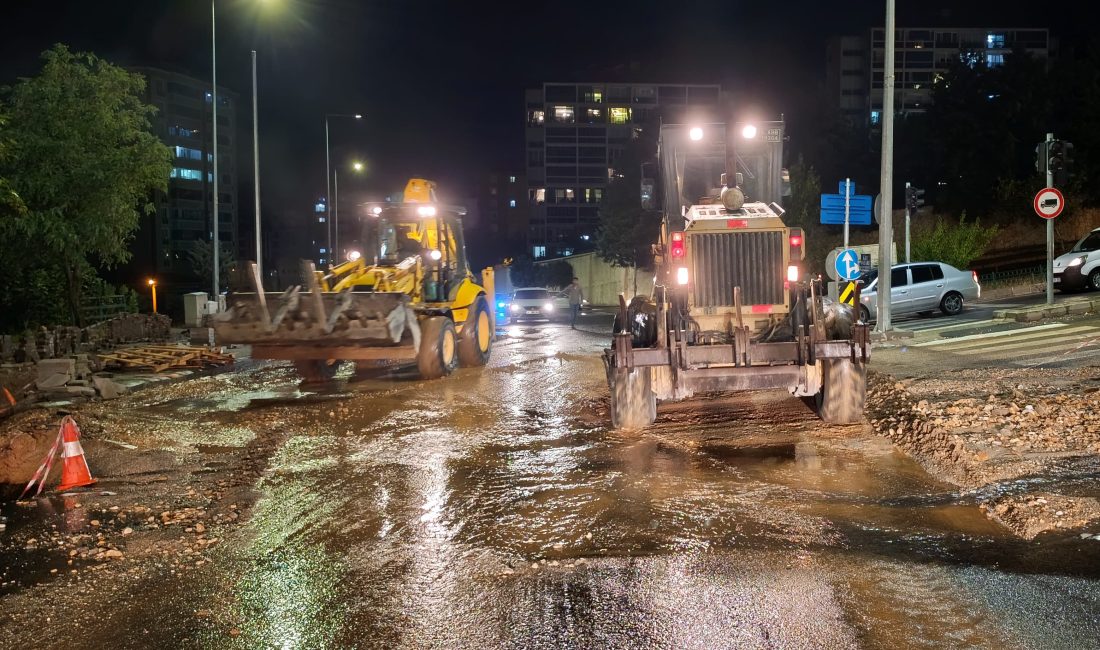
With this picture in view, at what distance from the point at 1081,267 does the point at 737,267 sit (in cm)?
1844

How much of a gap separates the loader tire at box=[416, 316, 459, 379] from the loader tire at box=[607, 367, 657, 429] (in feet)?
18.0

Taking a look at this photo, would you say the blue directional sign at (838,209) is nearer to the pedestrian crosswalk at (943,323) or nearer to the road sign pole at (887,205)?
the pedestrian crosswalk at (943,323)

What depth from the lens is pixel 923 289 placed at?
896 inches

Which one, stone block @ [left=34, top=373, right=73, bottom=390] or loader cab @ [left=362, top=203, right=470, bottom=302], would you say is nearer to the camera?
stone block @ [left=34, top=373, right=73, bottom=390]

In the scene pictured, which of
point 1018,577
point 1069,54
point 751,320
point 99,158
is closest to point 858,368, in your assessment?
point 751,320

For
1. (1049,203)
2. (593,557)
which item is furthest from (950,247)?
(593,557)

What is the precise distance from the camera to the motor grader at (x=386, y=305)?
13328 millimetres

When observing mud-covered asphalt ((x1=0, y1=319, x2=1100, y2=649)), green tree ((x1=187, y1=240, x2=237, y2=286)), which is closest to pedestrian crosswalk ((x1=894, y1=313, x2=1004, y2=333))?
mud-covered asphalt ((x1=0, y1=319, x2=1100, y2=649))

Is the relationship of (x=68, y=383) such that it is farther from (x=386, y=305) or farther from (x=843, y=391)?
(x=843, y=391)

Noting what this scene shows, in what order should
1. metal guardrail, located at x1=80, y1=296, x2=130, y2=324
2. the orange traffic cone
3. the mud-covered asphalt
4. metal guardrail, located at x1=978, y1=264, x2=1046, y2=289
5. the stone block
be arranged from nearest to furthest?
the mud-covered asphalt → the orange traffic cone → the stone block → metal guardrail, located at x1=80, y1=296, x2=130, y2=324 → metal guardrail, located at x1=978, y1=264, x2=1046, y2=289

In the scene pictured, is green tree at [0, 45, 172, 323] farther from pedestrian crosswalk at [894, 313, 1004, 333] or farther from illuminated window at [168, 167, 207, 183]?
illuminated window at [168, 167, 207, 183]

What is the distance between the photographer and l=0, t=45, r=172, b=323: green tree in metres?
20.0

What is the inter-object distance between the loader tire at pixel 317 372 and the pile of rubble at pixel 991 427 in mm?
8908

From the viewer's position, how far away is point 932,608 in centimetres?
480
